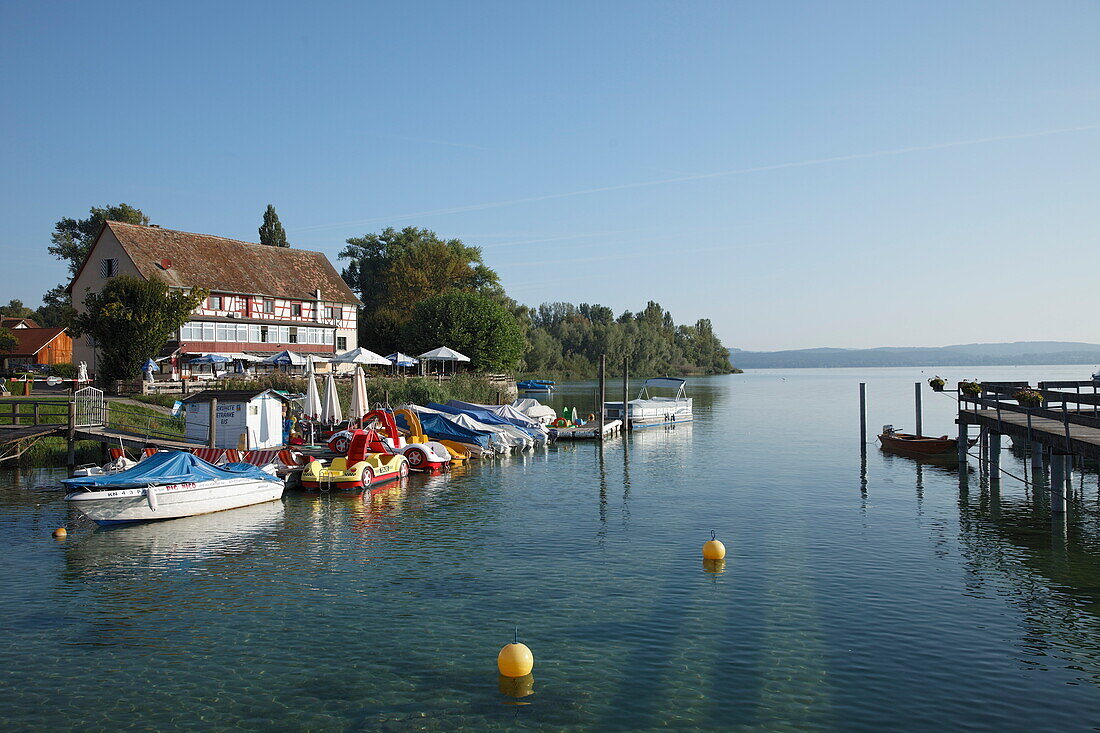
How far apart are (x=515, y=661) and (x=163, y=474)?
52.8ft

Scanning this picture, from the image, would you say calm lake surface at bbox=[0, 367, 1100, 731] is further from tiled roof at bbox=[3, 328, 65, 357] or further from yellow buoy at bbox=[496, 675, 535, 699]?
tiled roof at bbox=[3, 328, 65, 357]

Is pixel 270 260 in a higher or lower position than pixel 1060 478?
higher

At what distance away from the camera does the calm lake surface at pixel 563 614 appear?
10992mm

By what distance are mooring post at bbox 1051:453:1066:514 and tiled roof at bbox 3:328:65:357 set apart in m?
86.1

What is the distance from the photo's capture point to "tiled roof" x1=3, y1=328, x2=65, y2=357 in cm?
7931

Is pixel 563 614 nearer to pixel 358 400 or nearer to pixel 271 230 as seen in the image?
pixel 358 400

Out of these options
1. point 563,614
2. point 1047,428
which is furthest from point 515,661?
point 1047,428

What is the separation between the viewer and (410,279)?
92.3m

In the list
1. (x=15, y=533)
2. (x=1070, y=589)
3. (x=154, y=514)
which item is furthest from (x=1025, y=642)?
(x=15, y=533)

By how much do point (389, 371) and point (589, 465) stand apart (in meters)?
42.1

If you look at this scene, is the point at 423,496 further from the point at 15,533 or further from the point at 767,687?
the point at 767,687

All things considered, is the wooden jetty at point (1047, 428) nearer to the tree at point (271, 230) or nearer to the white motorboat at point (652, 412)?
the white motorboat at point (652, 412)

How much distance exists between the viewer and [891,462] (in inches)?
1458

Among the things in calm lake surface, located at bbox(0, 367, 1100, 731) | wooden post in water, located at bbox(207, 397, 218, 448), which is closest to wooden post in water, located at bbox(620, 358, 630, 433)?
calm lake surface, located at bbox(0, 367, 1100, 731)
